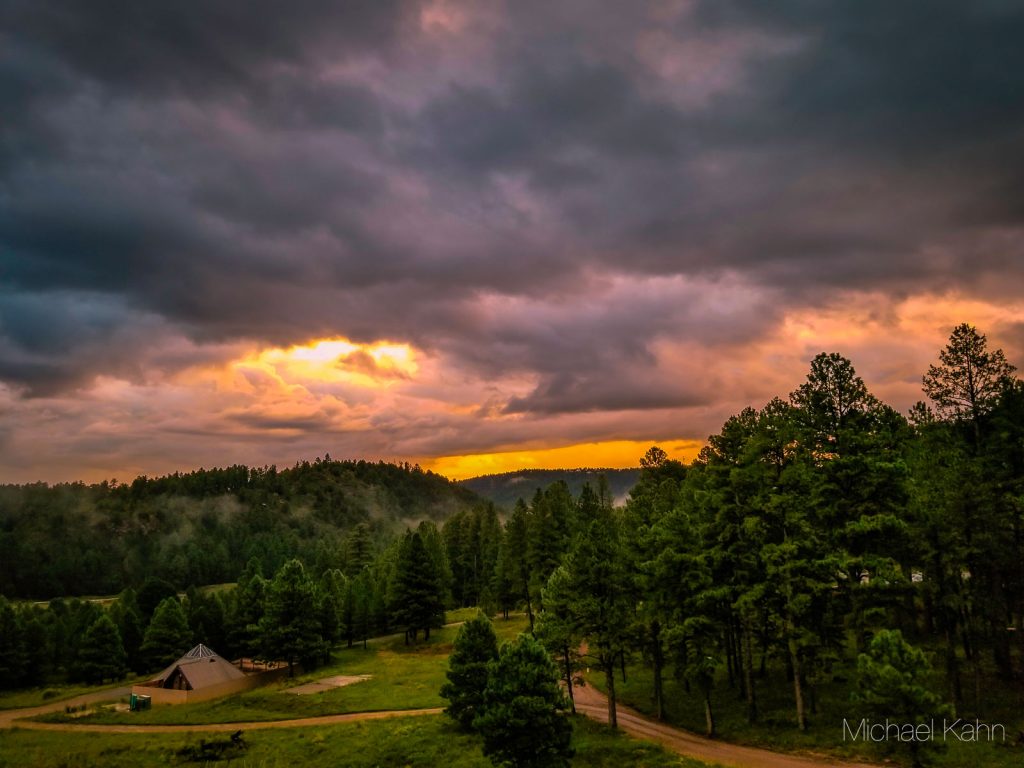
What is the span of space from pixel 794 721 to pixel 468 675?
1843 centimetres

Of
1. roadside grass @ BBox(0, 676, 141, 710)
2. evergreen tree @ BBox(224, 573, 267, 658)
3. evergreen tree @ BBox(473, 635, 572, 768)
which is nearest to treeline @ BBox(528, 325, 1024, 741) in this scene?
evergreen tree @ BBox(473, 635, 572, 768)

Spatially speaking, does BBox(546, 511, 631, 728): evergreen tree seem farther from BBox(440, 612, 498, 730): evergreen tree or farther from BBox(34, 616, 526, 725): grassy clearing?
BBox(34, 616, 526, 725): grassy clearing

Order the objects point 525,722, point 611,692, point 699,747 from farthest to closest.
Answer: point 611,692 → point 699,747 → point 525,722

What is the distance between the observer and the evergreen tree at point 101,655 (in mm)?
74375

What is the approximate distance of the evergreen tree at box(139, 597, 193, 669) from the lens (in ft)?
257

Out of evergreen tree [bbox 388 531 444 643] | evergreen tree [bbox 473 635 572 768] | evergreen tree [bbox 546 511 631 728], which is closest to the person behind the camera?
evergreen tree [bbox 473 635 572 768]

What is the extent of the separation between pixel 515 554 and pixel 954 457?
50956 mm

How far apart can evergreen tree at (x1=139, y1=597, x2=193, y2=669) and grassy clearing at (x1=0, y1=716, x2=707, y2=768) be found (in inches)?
1476

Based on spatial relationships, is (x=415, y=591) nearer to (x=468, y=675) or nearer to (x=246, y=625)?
(x=246, y=625)

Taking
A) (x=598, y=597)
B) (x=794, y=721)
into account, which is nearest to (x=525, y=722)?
(x=598, y=597)

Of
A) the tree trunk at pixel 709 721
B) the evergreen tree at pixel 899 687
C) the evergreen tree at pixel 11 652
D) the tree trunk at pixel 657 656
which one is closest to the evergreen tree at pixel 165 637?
the evergreen tree at pixel 11 652

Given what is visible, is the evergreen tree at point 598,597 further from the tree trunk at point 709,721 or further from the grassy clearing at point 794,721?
the grassy clearing at point 794,721

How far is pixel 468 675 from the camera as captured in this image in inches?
1497

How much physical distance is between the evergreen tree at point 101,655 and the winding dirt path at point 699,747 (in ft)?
206
